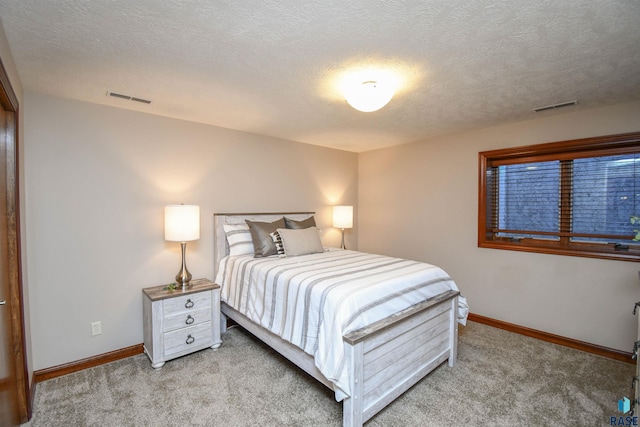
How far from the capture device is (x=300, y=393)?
7.25ft

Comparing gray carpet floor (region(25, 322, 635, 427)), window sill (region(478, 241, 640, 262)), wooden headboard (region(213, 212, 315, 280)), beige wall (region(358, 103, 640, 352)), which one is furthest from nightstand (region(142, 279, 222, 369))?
window sill (region(478, 241, 640, 262))

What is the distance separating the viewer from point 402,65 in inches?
76.9

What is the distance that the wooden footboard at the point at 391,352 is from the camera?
1.78 metres

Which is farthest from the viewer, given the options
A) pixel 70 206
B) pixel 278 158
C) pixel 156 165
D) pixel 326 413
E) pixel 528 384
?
pixel 278 158

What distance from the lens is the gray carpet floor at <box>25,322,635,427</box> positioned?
1.94m

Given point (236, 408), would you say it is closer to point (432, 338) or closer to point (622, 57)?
point (432, 338)

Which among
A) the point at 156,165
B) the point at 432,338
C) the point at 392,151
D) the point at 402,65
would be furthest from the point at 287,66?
the point at 392,151

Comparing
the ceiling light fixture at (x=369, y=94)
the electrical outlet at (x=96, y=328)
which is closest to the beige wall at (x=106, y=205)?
the electrical outlet at (x=96, y=328)

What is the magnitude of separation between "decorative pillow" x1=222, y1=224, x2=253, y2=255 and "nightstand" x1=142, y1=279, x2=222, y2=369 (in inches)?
19.5

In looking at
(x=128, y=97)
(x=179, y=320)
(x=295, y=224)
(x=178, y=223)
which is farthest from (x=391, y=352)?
(x=128, y=97)

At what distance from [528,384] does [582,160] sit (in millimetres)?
2232

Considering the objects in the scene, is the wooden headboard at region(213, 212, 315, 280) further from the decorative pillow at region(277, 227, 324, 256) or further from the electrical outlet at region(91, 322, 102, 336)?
the electrical outlet at region(91, 322, 102, 336)

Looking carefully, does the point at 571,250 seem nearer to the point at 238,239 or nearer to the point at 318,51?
the point at 318,51

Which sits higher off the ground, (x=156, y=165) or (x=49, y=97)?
(x=49, y=97)
